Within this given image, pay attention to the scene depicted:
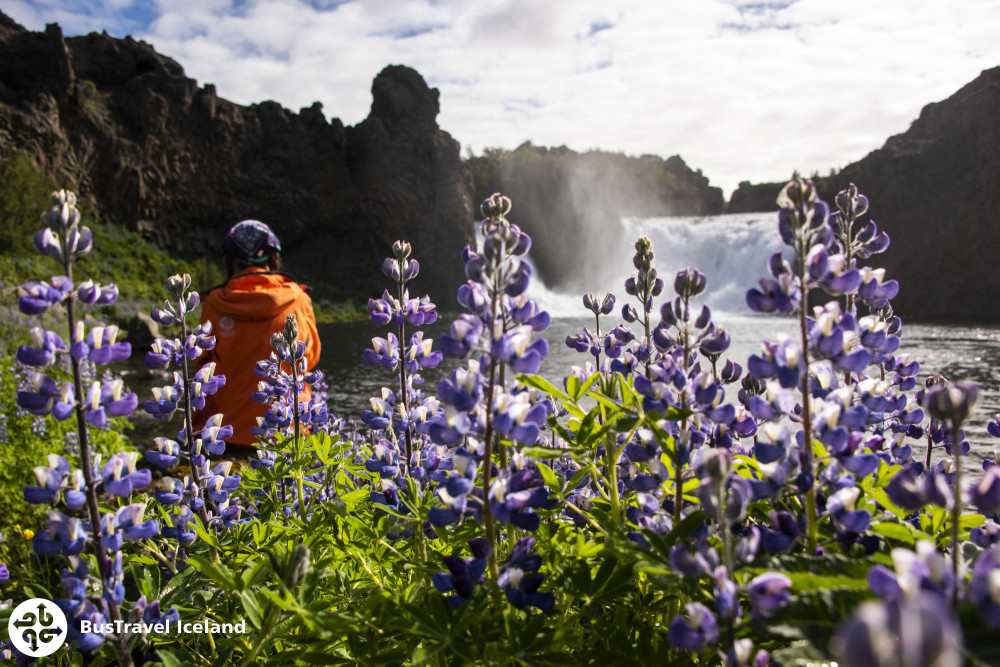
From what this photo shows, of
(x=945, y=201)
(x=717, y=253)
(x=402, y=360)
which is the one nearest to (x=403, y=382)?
(x=402, y=360)

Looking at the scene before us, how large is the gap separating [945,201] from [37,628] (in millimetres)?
45367

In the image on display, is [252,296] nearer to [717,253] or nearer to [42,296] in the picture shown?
[42,296]

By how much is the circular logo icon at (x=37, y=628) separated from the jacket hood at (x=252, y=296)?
3.02 m

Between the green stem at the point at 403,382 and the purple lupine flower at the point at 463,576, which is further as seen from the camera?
the green stem at the point at 403,382

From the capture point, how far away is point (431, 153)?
133ft

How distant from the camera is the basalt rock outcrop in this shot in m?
28.9

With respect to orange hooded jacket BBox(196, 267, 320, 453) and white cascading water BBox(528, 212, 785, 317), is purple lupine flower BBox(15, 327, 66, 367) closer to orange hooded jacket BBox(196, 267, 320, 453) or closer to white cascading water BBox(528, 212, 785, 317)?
orange hooded jacket BBox(196, 267, 320, 453)

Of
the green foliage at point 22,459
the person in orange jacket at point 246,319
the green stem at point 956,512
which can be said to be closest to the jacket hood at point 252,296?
the person in orange jacket at point 246,319

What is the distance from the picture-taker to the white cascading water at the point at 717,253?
2873cm

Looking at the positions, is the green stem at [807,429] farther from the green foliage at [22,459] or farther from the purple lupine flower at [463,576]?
the green foliage at [22,459]

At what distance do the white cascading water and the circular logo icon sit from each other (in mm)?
27172

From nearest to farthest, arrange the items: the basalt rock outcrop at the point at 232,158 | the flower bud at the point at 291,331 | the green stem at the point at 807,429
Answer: the green stem at the point at 807,429
the flower bud at the point at 291,331
the basalt rock outcrop at the point at 232,158

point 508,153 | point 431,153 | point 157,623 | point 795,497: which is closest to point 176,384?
point 157,623

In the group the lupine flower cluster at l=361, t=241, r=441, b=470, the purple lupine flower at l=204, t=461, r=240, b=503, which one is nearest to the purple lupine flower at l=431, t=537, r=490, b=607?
the lupine flower cluster at l=361, t=241, r=441, b=470
